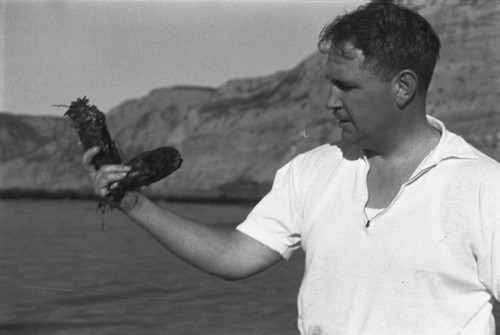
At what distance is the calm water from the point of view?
5531mm

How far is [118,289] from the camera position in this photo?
261 inches

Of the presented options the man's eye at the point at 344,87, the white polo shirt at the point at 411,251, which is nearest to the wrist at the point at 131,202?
the white polo shirt at the point at 411,251

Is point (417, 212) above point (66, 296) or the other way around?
above

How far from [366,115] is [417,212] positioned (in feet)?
0.68

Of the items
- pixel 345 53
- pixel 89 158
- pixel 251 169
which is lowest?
pixel 251 169

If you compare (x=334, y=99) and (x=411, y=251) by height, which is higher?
(x=334, y=99)

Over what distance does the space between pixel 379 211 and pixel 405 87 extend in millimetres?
233

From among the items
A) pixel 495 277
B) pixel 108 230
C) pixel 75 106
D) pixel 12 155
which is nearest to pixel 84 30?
pixel 108 230

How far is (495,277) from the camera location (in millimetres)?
1662

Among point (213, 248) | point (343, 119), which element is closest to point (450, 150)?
point (343, 119)

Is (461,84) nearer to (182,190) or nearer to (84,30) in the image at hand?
(182,190)

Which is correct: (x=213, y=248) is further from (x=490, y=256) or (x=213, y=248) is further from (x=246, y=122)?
(x=246, y=122)

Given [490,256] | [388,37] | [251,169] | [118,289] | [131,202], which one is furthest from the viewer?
[251,169]

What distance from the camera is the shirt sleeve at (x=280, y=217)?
74.7 inches
